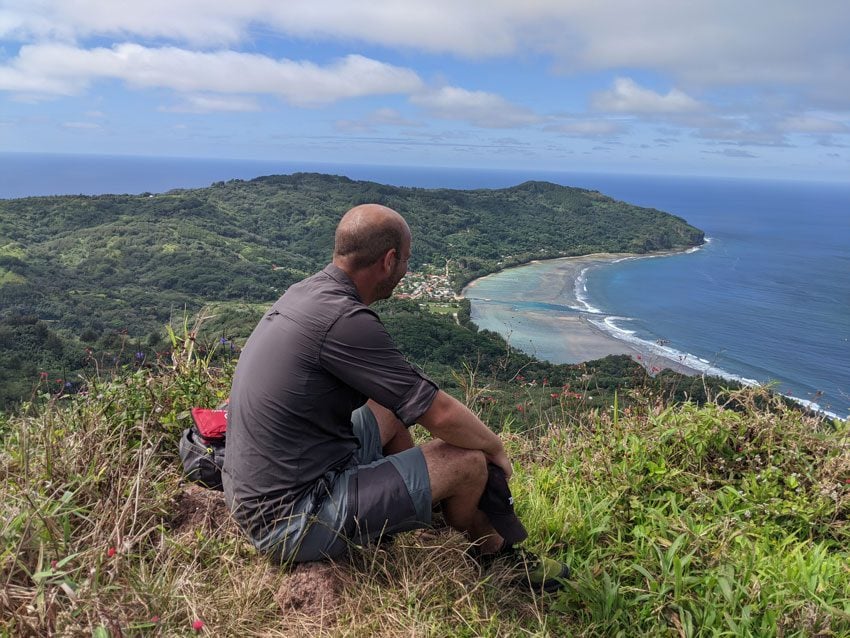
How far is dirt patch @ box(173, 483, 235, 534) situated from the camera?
2.43m

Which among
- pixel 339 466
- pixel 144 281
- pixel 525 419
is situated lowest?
pixel 144 281

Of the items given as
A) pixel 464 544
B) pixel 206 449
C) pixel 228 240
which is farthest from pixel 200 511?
pixel 228 240

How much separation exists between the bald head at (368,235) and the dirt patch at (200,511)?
1190mm

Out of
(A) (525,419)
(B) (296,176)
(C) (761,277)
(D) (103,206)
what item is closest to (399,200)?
(B) (296,176)

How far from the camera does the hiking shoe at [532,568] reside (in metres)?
2.34

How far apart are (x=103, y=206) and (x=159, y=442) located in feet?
279

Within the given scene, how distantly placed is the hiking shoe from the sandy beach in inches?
596

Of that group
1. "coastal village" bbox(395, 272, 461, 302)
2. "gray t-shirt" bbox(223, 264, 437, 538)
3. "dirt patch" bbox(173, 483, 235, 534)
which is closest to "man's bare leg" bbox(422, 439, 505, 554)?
"gray t-shirt" bbox(223, 264, 437, 538)

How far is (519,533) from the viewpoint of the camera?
236 cm

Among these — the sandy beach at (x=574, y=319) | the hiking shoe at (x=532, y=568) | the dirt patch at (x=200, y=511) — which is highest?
the dirt patch at (x=200, y=511)

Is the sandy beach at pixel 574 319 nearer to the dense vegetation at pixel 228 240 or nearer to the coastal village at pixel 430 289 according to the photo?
the coastal village at pixel 430 289

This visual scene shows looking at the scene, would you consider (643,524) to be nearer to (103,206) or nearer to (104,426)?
(104,426)

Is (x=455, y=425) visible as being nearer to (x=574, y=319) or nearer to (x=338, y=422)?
(x=338, y=422)

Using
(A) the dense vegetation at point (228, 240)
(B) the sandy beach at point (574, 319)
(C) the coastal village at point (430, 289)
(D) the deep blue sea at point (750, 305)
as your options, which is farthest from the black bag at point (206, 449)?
(C) the coastal village at point (430, 289)
